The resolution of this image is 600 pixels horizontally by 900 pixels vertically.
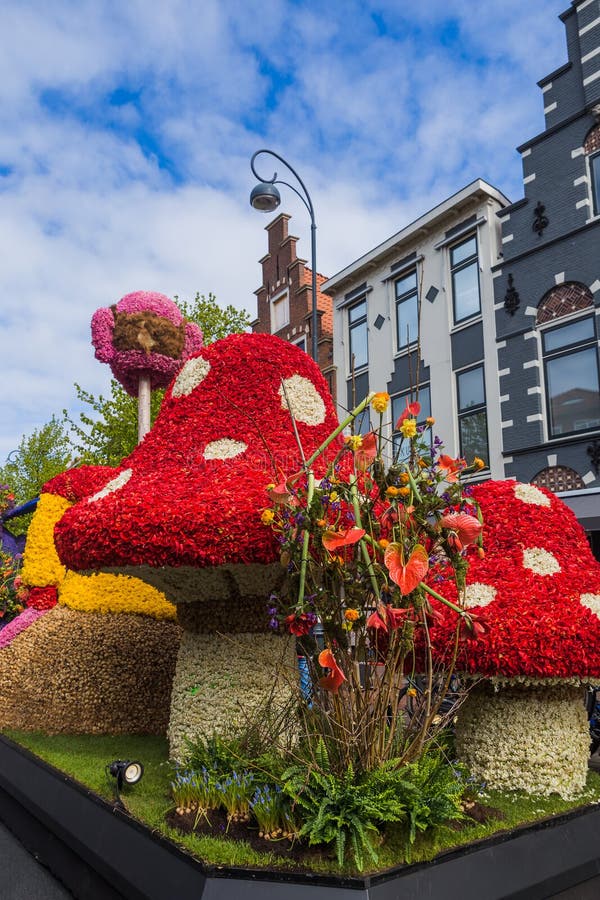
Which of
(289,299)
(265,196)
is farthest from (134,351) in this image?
(289,299)

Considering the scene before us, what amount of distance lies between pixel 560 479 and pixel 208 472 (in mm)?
8883

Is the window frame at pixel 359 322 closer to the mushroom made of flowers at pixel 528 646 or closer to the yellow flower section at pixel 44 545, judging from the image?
the yellow flower section at pixel 44 545

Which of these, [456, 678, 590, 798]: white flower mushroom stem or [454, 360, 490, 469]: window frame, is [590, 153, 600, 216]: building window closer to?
[454, 360, 490, 469]: window frame

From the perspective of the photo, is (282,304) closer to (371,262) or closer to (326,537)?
(371,262)

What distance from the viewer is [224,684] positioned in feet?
13.4

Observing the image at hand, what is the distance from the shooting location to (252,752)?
373cm

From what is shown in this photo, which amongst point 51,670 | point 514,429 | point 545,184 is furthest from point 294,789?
point 545,184

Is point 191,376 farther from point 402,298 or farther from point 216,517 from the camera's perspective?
point 402,298

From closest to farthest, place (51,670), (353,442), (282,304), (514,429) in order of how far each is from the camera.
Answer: (353,442) → (51,670) → (514,429) → (282,304)

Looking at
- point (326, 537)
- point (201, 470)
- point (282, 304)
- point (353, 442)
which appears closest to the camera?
point (326, 537)

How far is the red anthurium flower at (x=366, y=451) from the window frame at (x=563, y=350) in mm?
8792

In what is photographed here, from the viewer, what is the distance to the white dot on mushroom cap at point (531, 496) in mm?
4207

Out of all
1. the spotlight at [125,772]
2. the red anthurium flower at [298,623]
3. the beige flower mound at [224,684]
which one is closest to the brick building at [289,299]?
the beige flower mound at [224,684]

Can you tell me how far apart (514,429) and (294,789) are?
10038mm
